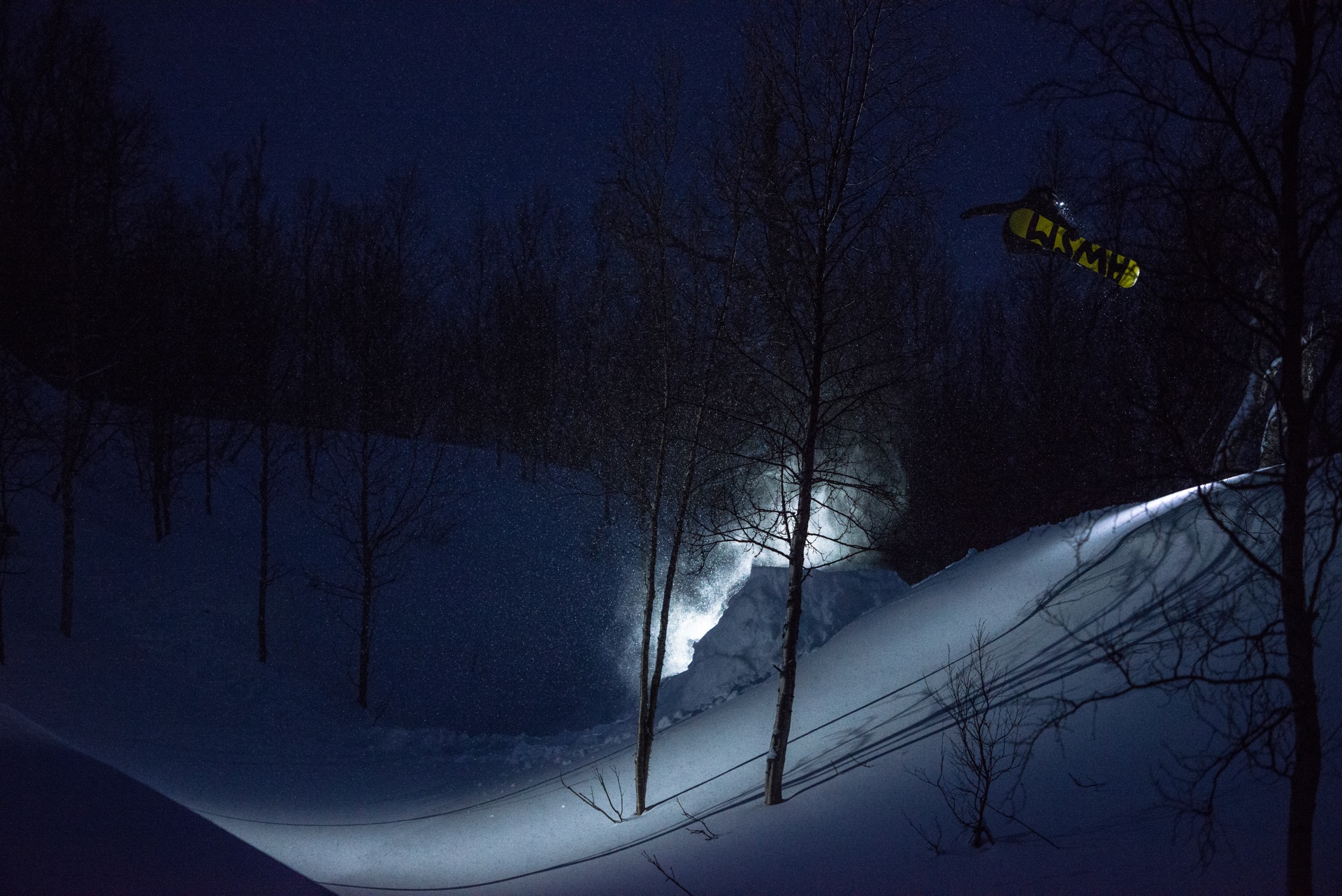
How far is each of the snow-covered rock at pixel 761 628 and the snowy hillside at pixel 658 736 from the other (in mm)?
49

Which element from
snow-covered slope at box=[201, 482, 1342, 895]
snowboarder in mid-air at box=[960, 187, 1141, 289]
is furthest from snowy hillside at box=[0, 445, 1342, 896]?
snowboarder in mid-air at box=[960, 187, 1141, 289]

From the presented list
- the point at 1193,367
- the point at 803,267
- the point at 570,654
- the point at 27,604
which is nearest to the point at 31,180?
the point at 27,604

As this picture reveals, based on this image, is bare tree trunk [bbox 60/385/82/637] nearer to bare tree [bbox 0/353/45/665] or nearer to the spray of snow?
bare tree [bbox 0/353/45/665]

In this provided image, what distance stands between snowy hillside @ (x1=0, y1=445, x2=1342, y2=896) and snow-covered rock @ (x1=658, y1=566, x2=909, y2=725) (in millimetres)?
49

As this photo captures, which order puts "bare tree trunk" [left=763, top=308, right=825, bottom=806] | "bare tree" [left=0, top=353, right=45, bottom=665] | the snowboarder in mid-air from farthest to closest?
"bare tree" [left=0, top=353, right=45, bottom=665]
the snowboarder in mid-air
"bare tree trunk" [left=763, top=308, right=825, bottom=806]

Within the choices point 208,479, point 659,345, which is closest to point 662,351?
point 659,345

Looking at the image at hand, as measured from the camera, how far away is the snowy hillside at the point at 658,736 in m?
5.54

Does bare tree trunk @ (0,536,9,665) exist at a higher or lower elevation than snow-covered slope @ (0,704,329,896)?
higher

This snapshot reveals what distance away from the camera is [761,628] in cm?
1369

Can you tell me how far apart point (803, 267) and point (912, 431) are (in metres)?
11.1

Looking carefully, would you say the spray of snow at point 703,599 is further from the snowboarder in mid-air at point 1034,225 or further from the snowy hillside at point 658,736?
the snowboarder in mid-air at point 1034,225

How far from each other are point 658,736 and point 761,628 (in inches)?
120

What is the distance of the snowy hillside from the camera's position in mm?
5543

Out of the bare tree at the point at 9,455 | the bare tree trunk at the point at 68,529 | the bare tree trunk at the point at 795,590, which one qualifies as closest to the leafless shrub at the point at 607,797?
the bare tree trunk at the point at 795,590
